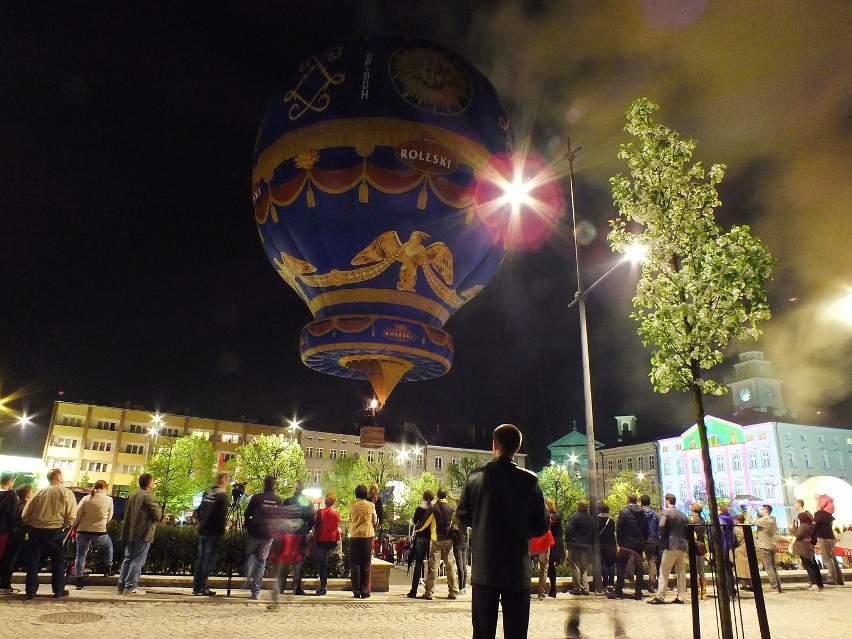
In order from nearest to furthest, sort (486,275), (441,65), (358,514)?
(358,514) → (441,65) → (486,275)

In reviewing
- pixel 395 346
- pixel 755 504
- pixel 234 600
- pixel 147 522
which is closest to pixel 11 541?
pixel 147 522

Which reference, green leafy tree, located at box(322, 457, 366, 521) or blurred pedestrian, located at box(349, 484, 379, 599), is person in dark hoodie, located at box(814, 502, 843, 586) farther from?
green leafy tree, located at box(322, 457, 366, 521)

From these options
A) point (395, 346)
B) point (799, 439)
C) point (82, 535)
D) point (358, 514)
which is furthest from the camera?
point (799, 439)

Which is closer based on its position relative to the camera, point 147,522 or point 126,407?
point 147,522

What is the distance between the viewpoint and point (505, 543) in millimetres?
4582

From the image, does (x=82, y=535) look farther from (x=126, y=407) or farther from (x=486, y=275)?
(x=126, y=407)

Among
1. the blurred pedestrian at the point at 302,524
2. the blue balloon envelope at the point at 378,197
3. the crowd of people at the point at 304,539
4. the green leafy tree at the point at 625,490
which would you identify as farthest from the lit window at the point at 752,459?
the blurred pedestrian at the point at 302,524

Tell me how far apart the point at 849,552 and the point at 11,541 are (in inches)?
921

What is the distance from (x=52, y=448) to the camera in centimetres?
8006

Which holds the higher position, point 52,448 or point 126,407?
point 126,407

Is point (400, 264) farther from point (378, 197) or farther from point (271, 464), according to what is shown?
point (271, 464)

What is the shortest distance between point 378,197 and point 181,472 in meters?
54.0

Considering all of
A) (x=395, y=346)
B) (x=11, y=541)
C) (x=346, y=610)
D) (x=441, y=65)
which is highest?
(x=441, y=65)

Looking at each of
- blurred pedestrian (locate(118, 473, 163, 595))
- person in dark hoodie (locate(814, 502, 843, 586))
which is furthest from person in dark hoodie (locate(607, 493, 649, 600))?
blurred pedestrian (locate(118, 473, 163, 595))
